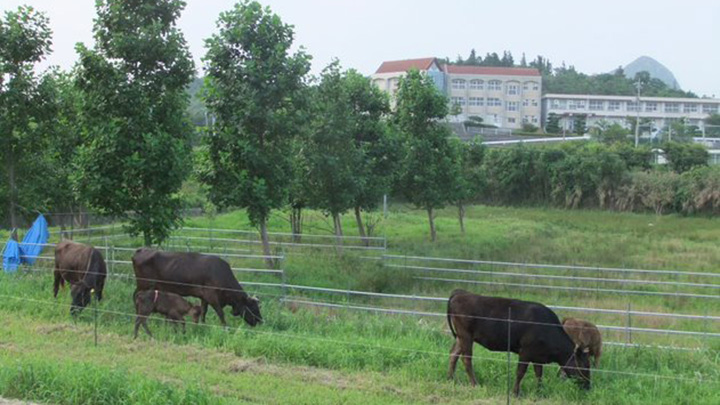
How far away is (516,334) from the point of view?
8555mm

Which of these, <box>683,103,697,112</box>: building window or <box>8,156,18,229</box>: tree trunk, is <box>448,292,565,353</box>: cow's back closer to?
<box>8,156,18,229</box>: tree trunk

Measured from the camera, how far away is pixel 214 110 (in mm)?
16172

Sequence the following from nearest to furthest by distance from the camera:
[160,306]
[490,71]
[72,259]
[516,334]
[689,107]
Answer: [516,334] < [160,306] < [72,259] < [490,71] < [689,107]

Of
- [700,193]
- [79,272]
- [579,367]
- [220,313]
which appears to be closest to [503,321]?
[579,367]

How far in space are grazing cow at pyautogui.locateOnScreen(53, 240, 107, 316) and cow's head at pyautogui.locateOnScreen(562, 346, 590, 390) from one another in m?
7.48

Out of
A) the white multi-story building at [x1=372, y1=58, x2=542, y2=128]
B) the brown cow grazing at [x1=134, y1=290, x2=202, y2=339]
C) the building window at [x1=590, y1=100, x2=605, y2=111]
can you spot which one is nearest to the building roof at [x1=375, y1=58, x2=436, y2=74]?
the white multi-story building at [x1=372, y1=58, x2=542, y2=128]

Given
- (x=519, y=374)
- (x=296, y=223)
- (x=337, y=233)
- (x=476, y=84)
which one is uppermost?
(x=476, y=84)

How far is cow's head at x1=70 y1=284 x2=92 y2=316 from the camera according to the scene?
1107cm

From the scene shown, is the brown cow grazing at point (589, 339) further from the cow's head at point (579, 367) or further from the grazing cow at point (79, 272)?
the grazing cow at point (79, 272)

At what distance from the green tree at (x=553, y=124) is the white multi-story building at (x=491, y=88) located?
2.81 metres

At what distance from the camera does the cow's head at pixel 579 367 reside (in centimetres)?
830

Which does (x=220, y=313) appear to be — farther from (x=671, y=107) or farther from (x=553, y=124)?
(x=671, y=107)

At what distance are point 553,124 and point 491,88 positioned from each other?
30.5 ft

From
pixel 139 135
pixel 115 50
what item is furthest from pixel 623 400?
pixel 115 50
